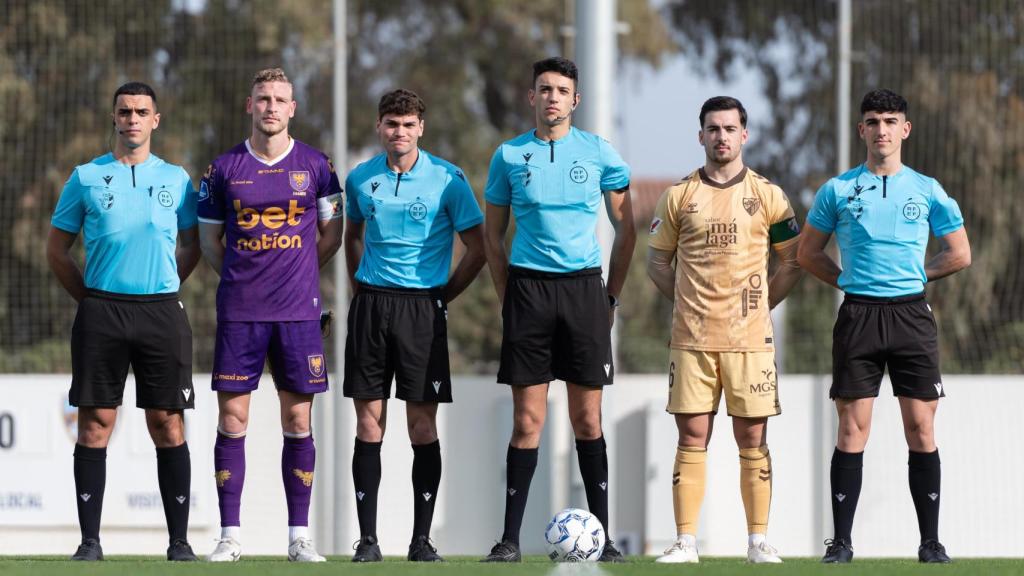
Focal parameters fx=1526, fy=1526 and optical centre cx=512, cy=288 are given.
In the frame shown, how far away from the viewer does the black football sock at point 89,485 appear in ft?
22.3

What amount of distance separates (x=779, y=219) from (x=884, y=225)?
0.45m

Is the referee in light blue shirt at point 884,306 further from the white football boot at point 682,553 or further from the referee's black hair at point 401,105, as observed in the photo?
the referee's black hair at point 401,105

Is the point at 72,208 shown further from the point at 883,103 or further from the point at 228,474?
the point at 883,103

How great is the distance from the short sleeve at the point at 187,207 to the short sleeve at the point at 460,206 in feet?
3.80

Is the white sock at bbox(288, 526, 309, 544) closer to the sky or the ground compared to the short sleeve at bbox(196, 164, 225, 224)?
closer to the ground

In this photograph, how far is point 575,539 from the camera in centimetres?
635

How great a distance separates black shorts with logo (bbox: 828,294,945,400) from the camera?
21.8 ft

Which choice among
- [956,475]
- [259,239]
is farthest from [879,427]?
[259,239]

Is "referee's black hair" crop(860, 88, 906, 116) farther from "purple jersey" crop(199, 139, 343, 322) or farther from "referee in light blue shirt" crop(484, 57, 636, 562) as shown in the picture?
"purple jersey" crop(199, 139, 343, 322)

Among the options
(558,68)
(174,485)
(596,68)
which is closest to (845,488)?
(558,68)

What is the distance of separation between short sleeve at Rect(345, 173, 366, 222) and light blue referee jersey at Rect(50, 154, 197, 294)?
74 centimetres

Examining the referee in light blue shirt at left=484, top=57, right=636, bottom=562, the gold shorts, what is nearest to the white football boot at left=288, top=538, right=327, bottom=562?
the referee in light blue shirt at left=484, top=57, right=636, bottom=562

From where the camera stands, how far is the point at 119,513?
10750mm

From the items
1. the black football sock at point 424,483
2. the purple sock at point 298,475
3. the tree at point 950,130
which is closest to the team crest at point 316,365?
the purple sock at point 298,475
